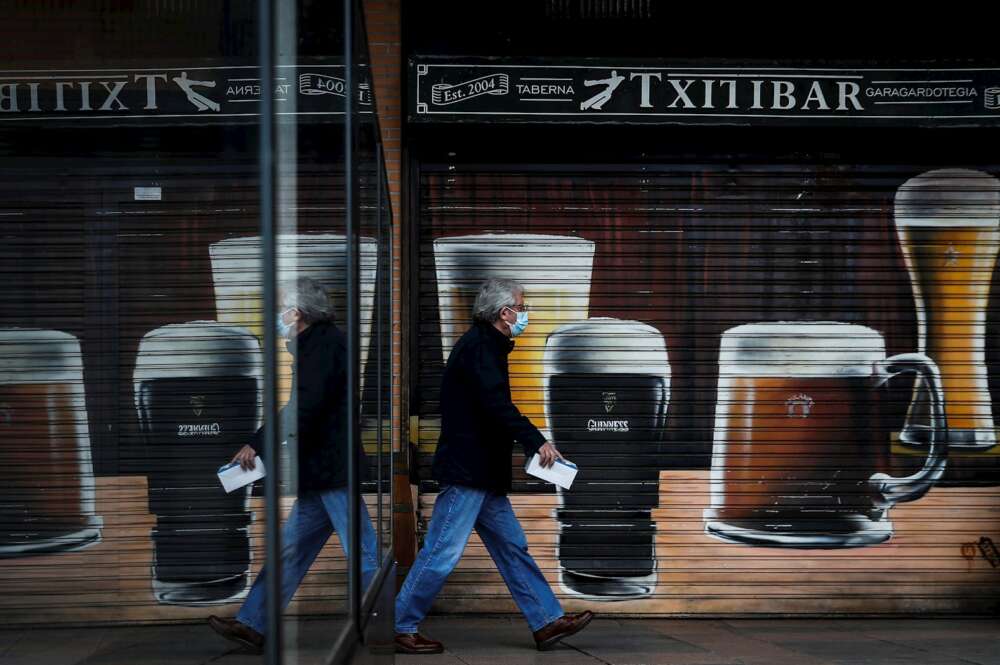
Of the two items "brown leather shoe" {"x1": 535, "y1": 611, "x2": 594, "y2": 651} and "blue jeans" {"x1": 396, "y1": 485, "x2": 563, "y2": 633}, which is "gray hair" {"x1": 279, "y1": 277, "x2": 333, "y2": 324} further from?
"brown leather shoe" {"x1": 535, "y1": 611, "x2": 594, "y2": 651}

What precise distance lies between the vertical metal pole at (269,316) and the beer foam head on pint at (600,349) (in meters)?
5.91

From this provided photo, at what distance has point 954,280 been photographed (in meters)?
7.28

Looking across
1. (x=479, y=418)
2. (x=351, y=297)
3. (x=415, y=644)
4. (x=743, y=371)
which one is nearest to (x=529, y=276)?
(x=743, y=371)

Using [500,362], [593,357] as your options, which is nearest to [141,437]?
[500,362]

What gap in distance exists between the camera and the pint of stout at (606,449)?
7.23 metres

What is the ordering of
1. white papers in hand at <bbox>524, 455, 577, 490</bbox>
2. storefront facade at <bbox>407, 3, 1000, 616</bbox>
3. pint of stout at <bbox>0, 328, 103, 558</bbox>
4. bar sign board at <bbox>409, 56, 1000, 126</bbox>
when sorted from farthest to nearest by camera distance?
1. storefront facade at <bbox>407, 3, 1000, 616</bbox>
2. bar sign board at <bbox>409, 56, 1000, 126</bbox>
3. white papers in hand at <bbox>524, 455, 577, 490</bbox>
4. pint of stout at <bbox>0, 328, 103, 558</bbox>

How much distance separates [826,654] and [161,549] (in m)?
5.45

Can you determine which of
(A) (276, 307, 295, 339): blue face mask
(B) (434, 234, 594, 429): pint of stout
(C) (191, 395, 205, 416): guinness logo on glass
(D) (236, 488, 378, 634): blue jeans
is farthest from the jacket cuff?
(C) (191, 395, 205, 416): guinness logo on glass

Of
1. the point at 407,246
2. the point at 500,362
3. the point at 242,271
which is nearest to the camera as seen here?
the point at 242,271

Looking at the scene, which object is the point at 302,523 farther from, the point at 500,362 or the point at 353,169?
the point at 500,362

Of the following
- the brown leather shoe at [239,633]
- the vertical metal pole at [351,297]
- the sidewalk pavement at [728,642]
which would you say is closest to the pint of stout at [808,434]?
the sidewalk pavement at [728,642]

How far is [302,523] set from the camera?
1664 mm

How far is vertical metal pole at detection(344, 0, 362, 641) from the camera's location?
228cm

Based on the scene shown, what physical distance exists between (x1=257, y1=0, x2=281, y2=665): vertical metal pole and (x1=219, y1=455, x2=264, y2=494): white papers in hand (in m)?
0.02
